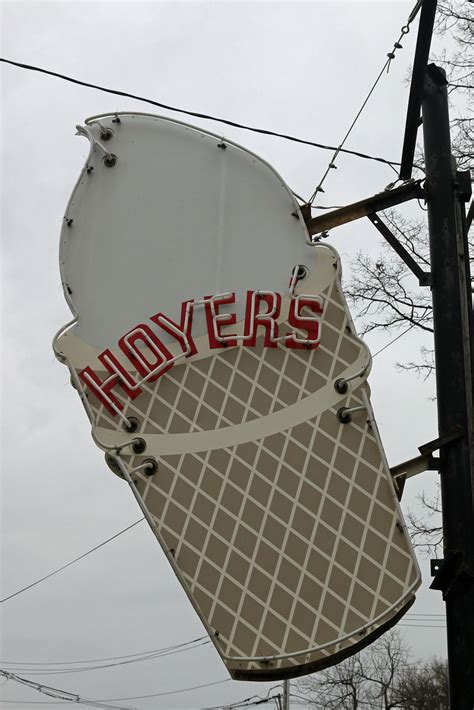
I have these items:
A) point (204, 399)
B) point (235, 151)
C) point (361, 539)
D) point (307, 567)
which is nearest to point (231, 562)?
point (307, 567)

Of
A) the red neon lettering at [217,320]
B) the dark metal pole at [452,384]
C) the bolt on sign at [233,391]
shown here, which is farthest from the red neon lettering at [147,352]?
the dark metal pole at [452,384]

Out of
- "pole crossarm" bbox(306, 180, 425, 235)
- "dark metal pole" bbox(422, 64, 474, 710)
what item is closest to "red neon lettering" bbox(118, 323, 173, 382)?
"pole crossarm" bbox(306, 180, 425, 235)

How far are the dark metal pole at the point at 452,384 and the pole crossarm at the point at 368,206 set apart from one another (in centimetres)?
12

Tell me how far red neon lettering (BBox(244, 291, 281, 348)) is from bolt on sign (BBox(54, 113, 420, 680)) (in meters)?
0.01

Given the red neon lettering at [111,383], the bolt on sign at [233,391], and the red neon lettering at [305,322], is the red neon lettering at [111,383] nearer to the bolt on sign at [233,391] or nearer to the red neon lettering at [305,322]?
the bolt on sign at [233,391]

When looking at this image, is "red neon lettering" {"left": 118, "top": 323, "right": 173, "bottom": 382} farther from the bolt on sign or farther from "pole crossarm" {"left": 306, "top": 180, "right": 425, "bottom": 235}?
"pole crossarm" {"left": 306, "top": 180, "right": 425, "bottom": 235}

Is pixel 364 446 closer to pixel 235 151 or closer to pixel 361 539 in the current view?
pixel 361 539

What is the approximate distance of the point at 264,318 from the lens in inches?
231

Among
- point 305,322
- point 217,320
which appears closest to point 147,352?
point 217,320

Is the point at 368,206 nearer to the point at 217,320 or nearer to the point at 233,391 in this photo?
the point at 217,320

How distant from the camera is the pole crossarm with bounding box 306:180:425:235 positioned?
243 inches

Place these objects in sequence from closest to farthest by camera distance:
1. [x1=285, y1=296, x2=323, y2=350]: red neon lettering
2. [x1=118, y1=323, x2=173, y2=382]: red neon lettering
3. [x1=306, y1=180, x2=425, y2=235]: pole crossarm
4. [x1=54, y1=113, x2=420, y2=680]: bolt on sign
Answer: [x1=54, y1=113, x2=420, y2=680]: bolt on sign, [x1=285, y1=296, x2=323, y2=350]: red neon lettering, [x1=118, y1=323, x2=173, y2=382]: red neon lettering, [x1=306, y1=180, x2=425, y2=235]: pole crossarm

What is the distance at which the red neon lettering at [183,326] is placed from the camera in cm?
A: 591

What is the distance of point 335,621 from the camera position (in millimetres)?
4891
